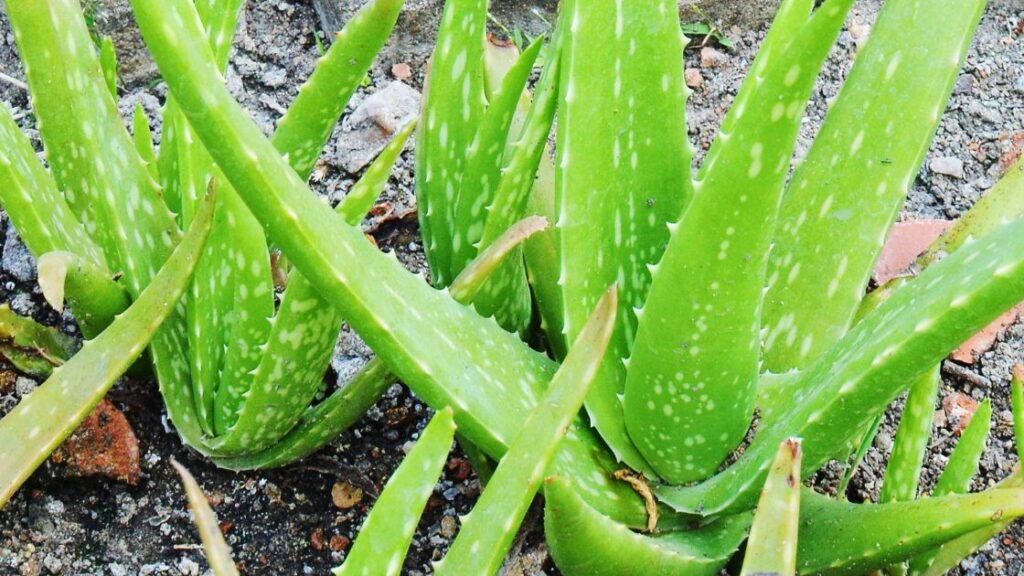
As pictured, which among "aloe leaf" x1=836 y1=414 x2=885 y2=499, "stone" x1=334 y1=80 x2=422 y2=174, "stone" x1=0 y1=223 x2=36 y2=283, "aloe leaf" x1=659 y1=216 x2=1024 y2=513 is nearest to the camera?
"aloe leaf" x1=659 y1=216 x2=1024 y2=513

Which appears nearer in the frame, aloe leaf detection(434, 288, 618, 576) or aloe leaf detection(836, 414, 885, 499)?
aloe leaf detection(434, 288, 618, 576)

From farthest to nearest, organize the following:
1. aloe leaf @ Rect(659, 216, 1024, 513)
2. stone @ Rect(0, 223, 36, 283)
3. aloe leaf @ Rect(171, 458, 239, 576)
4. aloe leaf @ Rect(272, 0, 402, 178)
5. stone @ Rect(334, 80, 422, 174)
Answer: stone @ Rect(334, 80, 422, 174) → stone @ Rect(0, 223, 36, 283) → aloe leaf @ Rect(272, 0, 402, 178) → aloe leaf @ Rect(659, 216, 1024, 513) → aloe leaf @ Rect(171, 458, 239, 576)

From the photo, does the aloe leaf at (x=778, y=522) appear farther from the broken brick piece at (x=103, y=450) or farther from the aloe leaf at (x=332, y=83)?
the broken brick piece at (x=103, y=450)

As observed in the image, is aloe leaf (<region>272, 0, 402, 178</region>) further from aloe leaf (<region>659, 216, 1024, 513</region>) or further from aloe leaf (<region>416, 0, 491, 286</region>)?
aloe leaf (<region>659, 216, 1024, 513</region>)

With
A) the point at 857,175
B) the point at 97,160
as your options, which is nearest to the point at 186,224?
the point at 97,160

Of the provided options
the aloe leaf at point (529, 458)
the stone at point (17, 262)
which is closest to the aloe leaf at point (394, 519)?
the aloe leaf at point (529, 458)

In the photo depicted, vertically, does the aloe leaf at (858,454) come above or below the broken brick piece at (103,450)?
above

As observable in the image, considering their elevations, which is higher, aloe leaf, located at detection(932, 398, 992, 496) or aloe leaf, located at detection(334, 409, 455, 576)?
aloe leaf, located at detection(334, 409, 455, 576)

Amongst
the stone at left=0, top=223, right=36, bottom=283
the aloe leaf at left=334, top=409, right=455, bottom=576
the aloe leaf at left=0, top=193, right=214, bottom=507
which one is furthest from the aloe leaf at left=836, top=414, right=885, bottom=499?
the stone at left=0, top=223, right=36, bottom=283
